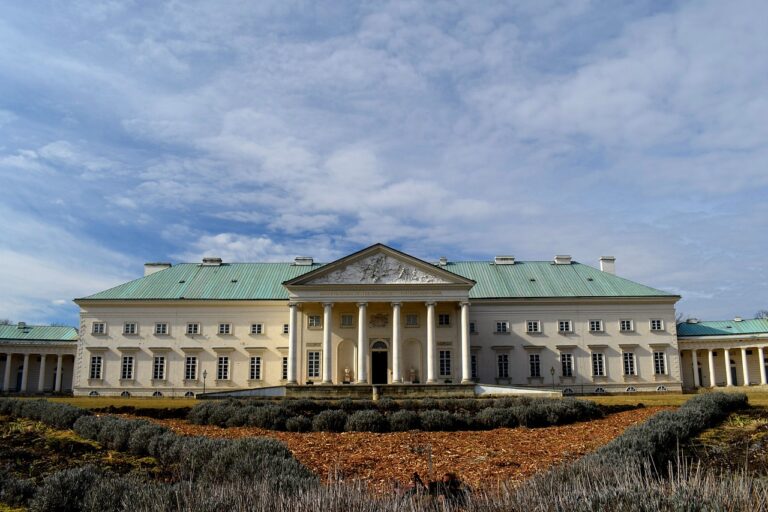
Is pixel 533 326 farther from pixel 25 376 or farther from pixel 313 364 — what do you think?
pixel 25 376

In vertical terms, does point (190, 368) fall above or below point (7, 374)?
above

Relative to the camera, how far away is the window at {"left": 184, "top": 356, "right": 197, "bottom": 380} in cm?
4769

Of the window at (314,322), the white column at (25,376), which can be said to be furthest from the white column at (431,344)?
the white column at (25,376)

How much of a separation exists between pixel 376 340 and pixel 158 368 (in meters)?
Answer: 16.6

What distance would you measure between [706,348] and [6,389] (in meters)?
61.1

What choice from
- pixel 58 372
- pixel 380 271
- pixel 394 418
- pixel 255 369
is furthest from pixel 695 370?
pixel 58 372

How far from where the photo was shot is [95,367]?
48.0 m

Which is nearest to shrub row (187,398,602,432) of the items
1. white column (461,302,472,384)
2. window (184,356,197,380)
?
white column (461,302,472,384)

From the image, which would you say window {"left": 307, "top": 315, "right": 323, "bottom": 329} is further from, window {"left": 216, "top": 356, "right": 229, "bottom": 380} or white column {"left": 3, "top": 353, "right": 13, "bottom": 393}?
white column {"left": 3, "top": 353, "right": 13, "bottom": 393}

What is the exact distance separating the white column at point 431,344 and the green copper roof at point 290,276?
21.2ft

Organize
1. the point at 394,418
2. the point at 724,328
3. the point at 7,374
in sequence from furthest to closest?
1. the point at 7,374
2. the point at 724,328
3. the point at 394,418

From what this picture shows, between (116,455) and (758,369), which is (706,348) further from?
(116,455)

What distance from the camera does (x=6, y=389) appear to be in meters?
57.7

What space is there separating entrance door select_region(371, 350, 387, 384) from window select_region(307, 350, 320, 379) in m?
4.00
